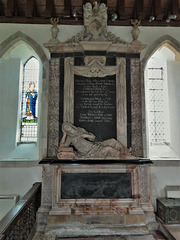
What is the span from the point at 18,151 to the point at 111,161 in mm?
2246

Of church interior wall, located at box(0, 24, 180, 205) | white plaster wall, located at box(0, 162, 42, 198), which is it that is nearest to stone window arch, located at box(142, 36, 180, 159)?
church interior wall, located at box(0, 24, 180, 205)

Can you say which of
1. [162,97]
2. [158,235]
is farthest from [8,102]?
[158,235]

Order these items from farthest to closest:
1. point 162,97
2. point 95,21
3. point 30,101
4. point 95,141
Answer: point 162,97 → point 30,101 → point 95,21 → point 95,141

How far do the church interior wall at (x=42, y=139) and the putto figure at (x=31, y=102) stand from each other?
275 mm

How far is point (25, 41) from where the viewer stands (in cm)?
471

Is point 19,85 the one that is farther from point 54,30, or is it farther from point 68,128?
point 68,128

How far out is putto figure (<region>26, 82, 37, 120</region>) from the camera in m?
5.02

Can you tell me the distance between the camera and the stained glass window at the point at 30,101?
4973 millimetres

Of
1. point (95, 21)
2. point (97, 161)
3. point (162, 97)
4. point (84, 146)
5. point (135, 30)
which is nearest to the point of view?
point (97, 161)

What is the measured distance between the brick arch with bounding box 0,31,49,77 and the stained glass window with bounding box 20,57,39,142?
2.05ft

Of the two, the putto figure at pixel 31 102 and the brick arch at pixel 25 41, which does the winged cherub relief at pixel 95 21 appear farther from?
the putto figure at pixel 31 102

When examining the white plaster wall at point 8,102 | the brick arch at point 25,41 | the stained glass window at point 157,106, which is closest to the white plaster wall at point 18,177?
the white plaster wall at point 8,102

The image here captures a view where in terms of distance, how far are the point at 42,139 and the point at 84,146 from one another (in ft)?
3.41

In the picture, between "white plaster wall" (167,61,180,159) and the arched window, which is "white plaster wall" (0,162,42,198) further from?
"white plaster wall" (167,61,180,159)
